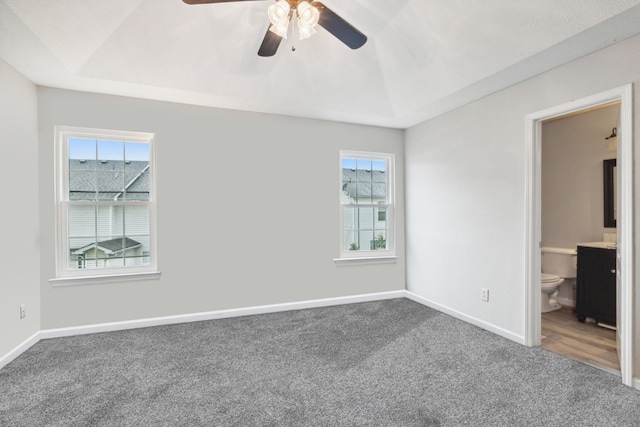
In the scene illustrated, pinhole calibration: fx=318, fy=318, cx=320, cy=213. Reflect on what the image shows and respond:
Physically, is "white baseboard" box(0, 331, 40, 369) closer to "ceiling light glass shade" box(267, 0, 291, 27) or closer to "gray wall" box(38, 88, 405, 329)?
"gray wall" box(38, 88, 405, 329)

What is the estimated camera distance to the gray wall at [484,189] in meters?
2.45

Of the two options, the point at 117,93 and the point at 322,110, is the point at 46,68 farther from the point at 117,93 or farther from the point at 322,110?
the point at 322,110

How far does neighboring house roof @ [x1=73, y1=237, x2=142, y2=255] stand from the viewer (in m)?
3.24

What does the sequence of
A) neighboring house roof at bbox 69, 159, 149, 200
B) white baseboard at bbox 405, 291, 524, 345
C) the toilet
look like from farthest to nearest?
1. the toilet
2. neighboring house roof at bbox 69, 159, 149, 200
3. white baseboard at bbox 405, 291, 524, 345

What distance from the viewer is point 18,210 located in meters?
2.70

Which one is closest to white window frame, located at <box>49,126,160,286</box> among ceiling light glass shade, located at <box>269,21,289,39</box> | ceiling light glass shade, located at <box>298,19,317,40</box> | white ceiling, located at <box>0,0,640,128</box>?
white ceiling, located at <box>0,0,640,128</box>

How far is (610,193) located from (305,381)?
407cm

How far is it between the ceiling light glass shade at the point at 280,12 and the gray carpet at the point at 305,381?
2340 millimetres

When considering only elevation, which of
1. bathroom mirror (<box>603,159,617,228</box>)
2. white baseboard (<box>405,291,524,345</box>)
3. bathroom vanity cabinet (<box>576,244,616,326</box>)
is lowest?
white baseboard (<box>405,291,524,345</box>)

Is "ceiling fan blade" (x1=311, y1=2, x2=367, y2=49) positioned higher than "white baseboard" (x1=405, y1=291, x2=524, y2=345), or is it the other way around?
"ceiling fan blade" (x1=311, y1=2, x2=367, y2=49)

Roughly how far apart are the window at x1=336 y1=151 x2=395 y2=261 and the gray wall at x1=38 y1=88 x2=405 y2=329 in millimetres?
170

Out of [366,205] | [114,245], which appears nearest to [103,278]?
Result: [114,245]

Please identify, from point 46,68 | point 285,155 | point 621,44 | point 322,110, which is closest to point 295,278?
point 285,155

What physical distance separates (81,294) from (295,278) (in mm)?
2210
